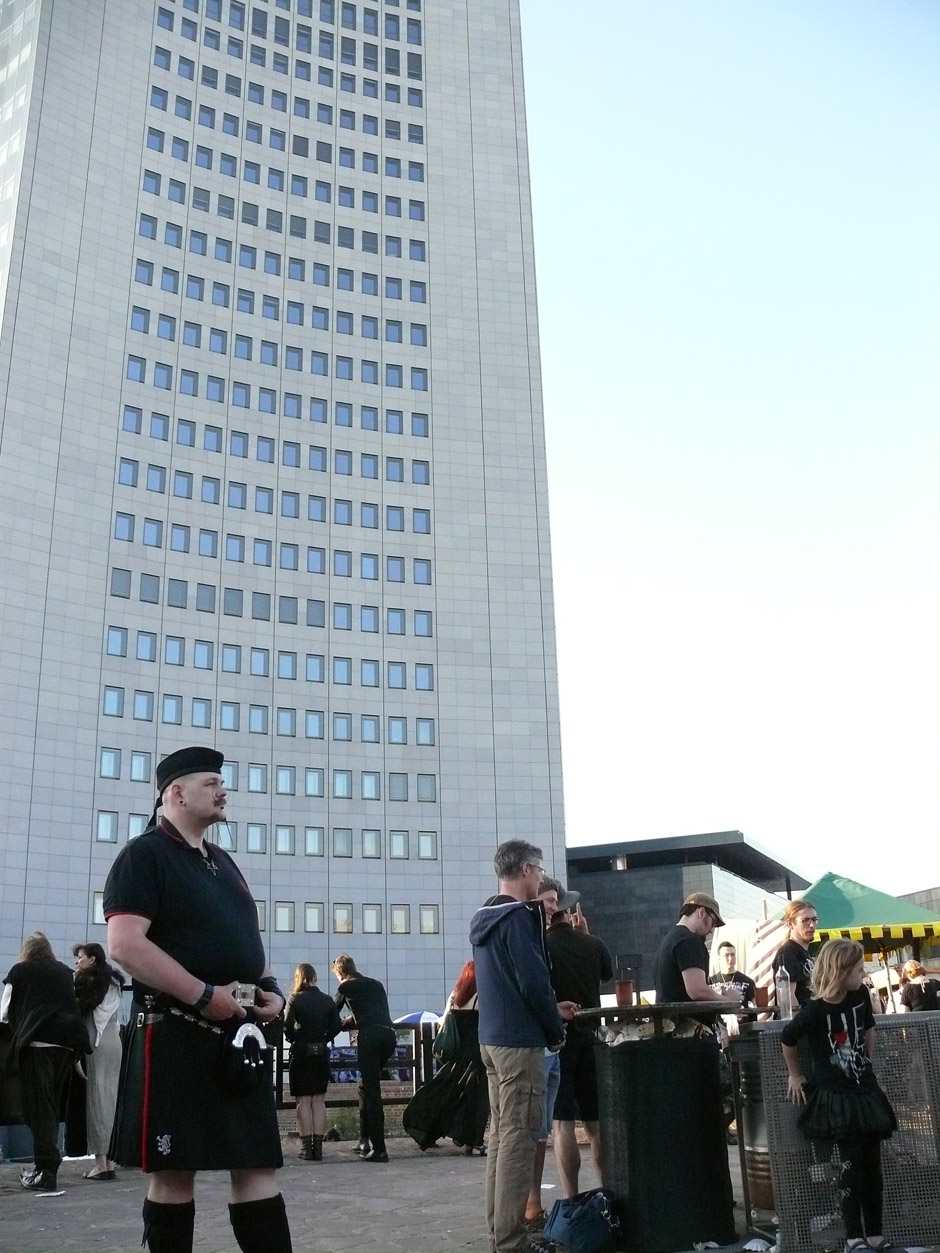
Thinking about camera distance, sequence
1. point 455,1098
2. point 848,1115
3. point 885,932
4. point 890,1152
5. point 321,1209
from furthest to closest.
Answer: point 885,932
point 455,1098
point 321,1209
point 890,1152
point 848,1115

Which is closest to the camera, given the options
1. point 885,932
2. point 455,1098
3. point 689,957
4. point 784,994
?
point 689,957

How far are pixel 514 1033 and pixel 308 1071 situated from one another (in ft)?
21.2

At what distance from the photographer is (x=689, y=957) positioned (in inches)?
259

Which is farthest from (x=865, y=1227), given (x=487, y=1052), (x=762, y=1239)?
(x=487, y=1052)

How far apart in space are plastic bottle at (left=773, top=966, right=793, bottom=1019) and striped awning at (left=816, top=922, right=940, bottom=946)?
9.29 m

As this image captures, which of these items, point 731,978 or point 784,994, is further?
point 731,978

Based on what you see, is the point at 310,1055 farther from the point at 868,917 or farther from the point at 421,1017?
the point at 421,1017

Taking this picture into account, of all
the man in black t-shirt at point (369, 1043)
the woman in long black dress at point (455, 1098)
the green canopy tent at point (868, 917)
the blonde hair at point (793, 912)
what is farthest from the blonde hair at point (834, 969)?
the green canopy tent at point (868, 917)

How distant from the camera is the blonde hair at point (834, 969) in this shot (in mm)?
5746

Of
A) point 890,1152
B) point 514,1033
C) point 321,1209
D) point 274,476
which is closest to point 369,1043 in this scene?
point 321,1209

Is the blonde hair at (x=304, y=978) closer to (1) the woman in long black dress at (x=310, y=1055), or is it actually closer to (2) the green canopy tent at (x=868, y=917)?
(1) the woman in long black dress at (x=310, y=1055)

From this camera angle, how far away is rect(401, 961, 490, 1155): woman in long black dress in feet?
29.7

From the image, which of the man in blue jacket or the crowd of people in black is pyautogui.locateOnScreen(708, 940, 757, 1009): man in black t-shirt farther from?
the man in blue jacket

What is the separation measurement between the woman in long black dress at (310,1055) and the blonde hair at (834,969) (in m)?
6.43
